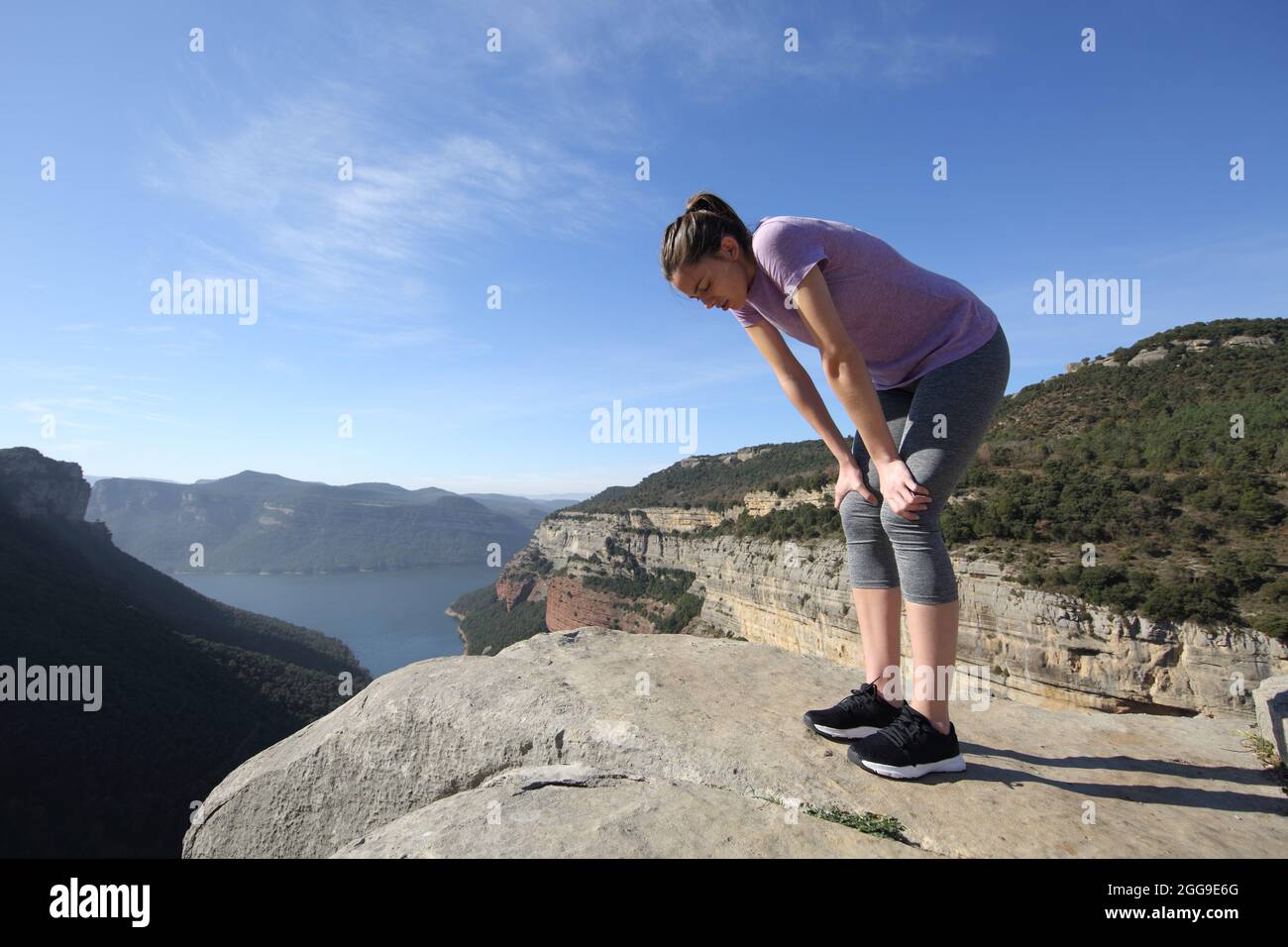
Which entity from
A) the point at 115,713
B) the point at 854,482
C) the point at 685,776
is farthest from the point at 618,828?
the point at 115,713

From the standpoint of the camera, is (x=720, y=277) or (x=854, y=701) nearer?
(x=720, y=277)

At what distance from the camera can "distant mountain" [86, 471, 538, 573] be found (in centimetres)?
15412

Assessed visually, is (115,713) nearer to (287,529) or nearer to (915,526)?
(915,526)

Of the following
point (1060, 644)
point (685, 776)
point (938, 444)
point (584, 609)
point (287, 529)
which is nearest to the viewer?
point (938, 444)

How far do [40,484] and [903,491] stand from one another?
311 feet

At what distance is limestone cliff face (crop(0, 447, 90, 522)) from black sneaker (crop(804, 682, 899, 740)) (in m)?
85.6

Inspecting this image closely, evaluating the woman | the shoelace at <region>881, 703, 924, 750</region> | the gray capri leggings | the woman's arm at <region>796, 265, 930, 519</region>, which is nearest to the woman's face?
the woman

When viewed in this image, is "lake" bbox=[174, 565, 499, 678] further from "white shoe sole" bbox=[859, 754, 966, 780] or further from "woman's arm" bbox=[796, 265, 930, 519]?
"woman's arm" bbox=[796, 265, 930, 519]

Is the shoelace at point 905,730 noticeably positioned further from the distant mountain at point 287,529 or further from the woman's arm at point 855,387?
the distant mountain at point 287,529

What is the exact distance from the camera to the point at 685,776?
2.49m

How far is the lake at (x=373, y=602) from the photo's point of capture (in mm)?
87438

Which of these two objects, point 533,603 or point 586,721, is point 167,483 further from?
point 586,721
